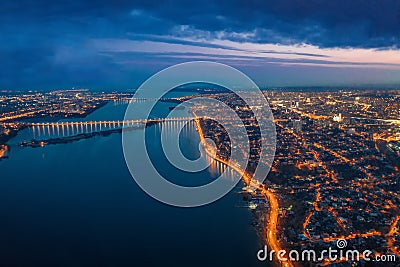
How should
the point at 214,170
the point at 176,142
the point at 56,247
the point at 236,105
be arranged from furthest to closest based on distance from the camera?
1. the point at 236,105
2. the point at 176,142
3. the point at 214,170
4. the point at 56,247

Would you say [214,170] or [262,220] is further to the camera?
[214,170]

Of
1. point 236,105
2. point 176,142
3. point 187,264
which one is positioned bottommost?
point 187,264

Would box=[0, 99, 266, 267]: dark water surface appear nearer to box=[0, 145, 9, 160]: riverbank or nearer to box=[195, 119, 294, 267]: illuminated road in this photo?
box=[195, 119, 294, 267]: illuminated road

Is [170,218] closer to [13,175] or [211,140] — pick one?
[13,175]

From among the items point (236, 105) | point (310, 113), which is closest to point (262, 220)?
point (236, 105)
